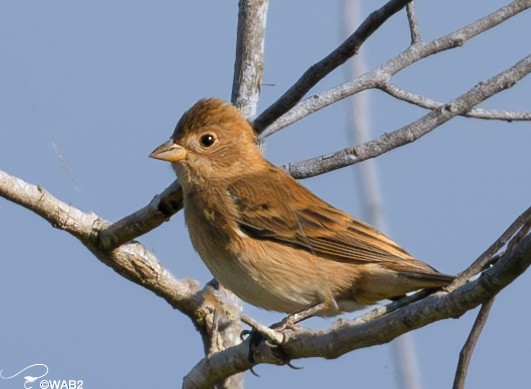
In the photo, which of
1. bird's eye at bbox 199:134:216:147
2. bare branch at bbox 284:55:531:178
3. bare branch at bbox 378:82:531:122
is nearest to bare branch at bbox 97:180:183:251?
bird's eye at bbox 199:134:216:147

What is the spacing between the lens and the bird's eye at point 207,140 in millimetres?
5996

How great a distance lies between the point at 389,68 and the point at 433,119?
0.59 meters

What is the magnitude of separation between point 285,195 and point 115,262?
1.03 m

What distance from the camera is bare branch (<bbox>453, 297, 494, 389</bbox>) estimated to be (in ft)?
12.1

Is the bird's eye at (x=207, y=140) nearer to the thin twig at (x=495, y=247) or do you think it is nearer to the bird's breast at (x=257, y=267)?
the bird's breast at (x=257, y=267)

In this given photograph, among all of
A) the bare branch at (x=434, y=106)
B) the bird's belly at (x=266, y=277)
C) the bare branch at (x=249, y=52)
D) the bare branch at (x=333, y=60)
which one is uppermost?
the bare branch at (x=249, y=52)

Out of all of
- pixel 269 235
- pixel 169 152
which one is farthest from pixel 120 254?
pixel 269 235

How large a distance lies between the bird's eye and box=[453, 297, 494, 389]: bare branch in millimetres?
2619

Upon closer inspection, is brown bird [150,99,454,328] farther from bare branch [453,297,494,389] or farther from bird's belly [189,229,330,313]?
bare branch [453,297,494,389]

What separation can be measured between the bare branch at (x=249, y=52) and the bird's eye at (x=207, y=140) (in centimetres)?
25

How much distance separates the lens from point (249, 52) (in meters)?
6.05

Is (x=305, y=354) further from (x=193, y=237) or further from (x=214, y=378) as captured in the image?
(x=193, y=237)

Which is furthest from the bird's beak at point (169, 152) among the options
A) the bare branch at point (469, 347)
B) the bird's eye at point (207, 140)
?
the bare branch at point (469, 347)

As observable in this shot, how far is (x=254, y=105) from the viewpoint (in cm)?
611
